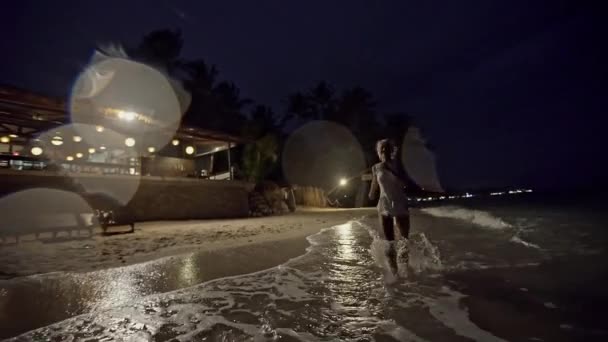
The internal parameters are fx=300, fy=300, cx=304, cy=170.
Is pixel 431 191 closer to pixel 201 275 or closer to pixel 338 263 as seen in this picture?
pixel 338 263

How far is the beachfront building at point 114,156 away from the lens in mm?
11578

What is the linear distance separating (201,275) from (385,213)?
10.9 ft

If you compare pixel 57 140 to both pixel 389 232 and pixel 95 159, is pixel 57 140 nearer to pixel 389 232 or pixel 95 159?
pixel 95 159

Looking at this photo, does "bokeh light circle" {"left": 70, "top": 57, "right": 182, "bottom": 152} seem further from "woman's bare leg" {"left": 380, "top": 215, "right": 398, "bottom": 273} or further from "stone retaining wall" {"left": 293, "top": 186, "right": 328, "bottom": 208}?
"stone retaining wall" {"left": 293, "top": 186, "right": 328, "bottom": 208}

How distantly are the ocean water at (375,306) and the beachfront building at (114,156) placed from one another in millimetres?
10669

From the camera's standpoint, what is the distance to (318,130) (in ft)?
136

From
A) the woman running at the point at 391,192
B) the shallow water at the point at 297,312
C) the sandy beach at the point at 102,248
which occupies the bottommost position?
the shallow water at the point at 297,312

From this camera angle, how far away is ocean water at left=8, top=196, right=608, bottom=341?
2.81 meters

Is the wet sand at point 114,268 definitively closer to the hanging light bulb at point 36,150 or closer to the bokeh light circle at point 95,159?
the bokeh light circle at point 95,159

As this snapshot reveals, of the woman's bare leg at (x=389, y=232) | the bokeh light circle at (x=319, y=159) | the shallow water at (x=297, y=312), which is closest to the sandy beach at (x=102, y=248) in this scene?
the shallow water at (x=297, y=312)

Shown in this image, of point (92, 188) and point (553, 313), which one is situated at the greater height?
point (92, 188)

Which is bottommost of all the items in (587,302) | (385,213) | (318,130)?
(587,302)

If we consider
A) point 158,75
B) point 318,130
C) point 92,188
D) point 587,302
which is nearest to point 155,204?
point 92,188

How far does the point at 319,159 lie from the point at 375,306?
35.0 m
